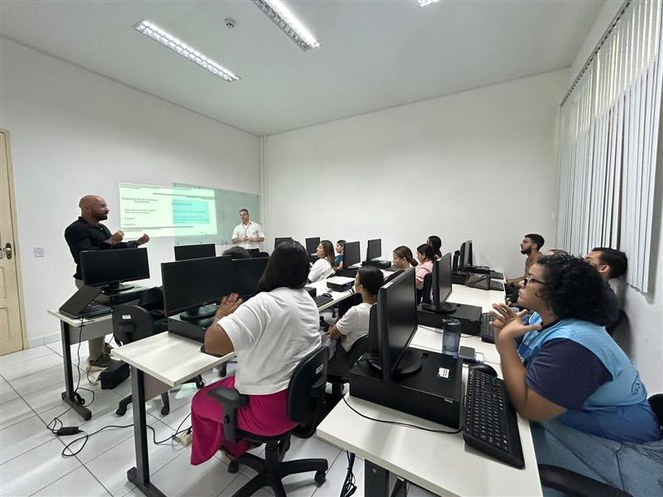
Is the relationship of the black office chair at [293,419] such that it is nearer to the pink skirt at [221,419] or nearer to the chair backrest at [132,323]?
the pink skirt at [221,419]

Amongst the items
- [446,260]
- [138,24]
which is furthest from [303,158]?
[446,260]

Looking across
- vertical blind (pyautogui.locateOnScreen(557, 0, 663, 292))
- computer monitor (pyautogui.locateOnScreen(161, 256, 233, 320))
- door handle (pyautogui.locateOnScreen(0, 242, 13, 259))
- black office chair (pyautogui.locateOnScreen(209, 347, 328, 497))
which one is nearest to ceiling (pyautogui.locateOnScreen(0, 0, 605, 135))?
vertical blind (pyautogui.locateOnScreen(557, 0, 663, 292))

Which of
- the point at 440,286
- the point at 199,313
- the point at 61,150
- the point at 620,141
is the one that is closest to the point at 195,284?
the point at 199,313

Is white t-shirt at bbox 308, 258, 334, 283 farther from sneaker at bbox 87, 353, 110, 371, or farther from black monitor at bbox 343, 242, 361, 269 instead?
sneaker at bbox 87, 353, 110, 371

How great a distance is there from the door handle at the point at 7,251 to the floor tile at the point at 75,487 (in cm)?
284

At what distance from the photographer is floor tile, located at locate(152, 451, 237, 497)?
152 cm

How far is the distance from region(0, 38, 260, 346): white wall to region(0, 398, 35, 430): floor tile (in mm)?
1412

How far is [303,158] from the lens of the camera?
595 cm

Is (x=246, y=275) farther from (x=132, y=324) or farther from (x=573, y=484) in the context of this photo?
(x=573, y=484)

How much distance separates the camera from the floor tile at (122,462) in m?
1.56

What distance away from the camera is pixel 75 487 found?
154cm

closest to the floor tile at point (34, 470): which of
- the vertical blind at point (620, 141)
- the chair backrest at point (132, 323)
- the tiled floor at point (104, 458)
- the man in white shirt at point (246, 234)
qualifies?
the tiled floor at point (104, 458)

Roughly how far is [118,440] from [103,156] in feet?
12.1

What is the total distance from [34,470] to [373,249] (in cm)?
Result: 412
